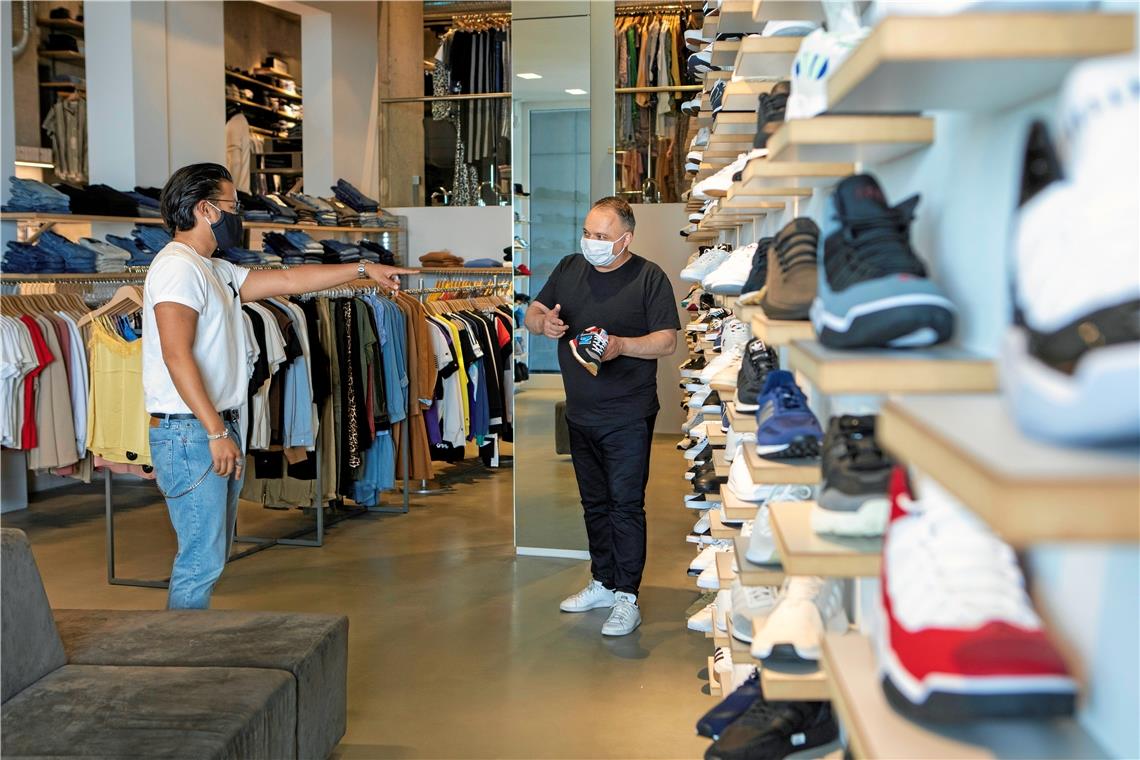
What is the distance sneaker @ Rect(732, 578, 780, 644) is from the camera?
234cm

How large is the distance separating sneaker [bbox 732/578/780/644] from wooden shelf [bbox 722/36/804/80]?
1100mm

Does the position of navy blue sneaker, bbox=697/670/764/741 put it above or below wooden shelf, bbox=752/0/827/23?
below

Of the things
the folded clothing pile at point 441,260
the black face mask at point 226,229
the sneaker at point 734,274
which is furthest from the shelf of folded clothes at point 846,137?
the folded clothing pile at point 441,260

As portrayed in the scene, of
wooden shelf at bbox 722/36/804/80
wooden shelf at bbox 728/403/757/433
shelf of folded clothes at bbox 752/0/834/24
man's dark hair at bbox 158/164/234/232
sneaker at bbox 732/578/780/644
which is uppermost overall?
shelf of folded clothes at bbox 752/0/834/24

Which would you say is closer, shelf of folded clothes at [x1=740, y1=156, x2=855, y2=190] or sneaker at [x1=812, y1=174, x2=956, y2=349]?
sneaker at [x1=812, y1=174, x2=956, y2=349]

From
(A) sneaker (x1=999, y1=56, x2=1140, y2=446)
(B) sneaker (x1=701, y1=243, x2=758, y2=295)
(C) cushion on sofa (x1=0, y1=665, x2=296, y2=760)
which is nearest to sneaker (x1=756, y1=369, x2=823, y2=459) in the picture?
(B) sneaker (x1=701, y1=243, x2=758, y2=295)

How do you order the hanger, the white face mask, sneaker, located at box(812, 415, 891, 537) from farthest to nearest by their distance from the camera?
the hanger
the white face mask
sneaker, located at box(812, 415, 891, 537)

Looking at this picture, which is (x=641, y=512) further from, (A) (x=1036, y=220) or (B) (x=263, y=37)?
(B) (x=263, y=37)

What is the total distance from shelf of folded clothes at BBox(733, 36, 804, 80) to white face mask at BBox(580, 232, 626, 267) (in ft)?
6.49

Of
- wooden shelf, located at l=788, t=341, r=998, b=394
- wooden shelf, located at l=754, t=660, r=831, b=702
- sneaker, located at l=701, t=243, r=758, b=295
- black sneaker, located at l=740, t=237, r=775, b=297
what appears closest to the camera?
wooden shelf, located at l=788, t=341, r=998, b=394

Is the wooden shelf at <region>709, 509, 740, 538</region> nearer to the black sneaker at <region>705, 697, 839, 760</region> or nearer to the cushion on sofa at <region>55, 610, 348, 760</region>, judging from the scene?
the black sneaker at <region>705, 697, 839, 760</region>

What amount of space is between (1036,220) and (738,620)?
5.31 ft

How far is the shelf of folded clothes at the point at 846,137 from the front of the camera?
1426mm

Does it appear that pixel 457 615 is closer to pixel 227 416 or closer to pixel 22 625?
pixel 227 416
